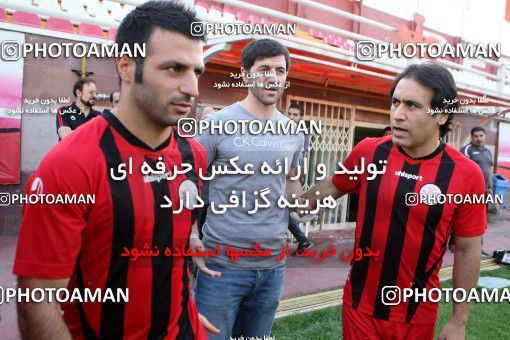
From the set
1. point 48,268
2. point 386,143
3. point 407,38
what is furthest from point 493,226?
point 48,268

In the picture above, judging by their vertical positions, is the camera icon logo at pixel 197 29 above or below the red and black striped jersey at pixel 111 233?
above

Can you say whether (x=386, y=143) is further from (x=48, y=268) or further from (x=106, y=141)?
(x=48, y=268)

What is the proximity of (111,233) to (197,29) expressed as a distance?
71cm

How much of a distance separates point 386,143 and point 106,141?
131cm

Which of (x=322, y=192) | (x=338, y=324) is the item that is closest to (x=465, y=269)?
(x=322, y=192)

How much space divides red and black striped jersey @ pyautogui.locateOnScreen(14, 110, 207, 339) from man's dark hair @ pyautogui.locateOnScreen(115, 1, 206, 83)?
0.25m

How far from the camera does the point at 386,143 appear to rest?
1.96 m

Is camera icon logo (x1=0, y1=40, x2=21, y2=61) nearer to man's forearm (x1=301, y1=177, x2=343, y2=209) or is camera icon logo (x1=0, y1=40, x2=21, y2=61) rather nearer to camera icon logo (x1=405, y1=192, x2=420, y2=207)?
man's forearm (x1=301, y1=177, x2=343, y2=209)

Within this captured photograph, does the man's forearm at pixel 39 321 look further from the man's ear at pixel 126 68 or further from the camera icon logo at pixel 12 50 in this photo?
the camera icon logo at pixel 12 50

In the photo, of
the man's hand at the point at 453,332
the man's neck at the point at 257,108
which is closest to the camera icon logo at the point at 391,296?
the man's hand at the point at 453,332

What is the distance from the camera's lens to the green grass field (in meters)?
3.19

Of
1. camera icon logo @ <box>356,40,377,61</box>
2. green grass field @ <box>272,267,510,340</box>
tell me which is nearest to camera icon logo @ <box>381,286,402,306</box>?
camera icon logo @ <box>356,40,377,61</box>

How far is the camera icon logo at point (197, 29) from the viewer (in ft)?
4.32

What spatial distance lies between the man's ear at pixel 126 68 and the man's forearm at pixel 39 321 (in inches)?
27.9
